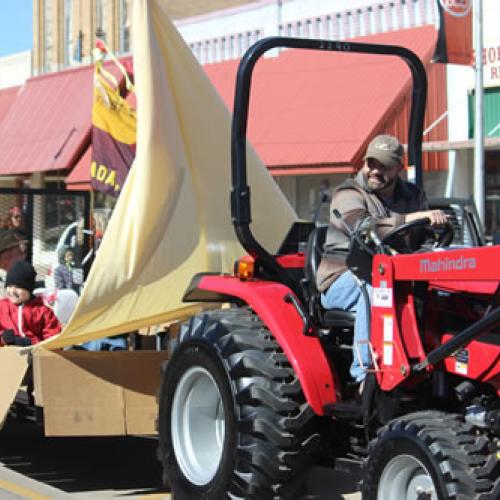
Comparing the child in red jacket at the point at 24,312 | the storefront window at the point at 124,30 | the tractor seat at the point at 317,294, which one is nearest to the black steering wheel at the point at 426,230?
the tractor seat at the point at 317,294

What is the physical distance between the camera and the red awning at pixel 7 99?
28694mm

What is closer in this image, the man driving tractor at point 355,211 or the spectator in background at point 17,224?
the man driving tractor at point 355,211

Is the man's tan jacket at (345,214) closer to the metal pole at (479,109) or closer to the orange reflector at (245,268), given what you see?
the orange reflector at (245,268)

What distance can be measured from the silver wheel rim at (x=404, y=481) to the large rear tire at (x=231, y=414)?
73 centimetres

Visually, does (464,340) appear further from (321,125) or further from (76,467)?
(321,125)

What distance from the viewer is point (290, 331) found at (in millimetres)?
5746

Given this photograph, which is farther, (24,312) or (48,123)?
(48,123)

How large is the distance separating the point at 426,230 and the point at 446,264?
2.55 feet

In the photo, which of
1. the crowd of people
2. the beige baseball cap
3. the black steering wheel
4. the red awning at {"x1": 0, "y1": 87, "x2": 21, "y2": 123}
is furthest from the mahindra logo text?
the red awning at {"x1": 0, "y1": 87, "x2": 21, "y2": 123}

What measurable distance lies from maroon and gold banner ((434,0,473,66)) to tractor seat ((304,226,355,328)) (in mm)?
11408

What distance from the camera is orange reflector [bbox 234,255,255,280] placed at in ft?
20.6

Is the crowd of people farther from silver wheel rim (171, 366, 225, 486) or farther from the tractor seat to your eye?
the tractor seat

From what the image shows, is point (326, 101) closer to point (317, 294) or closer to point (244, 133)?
point (244, 133)

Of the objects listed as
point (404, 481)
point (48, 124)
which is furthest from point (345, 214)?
point (48, 124)
